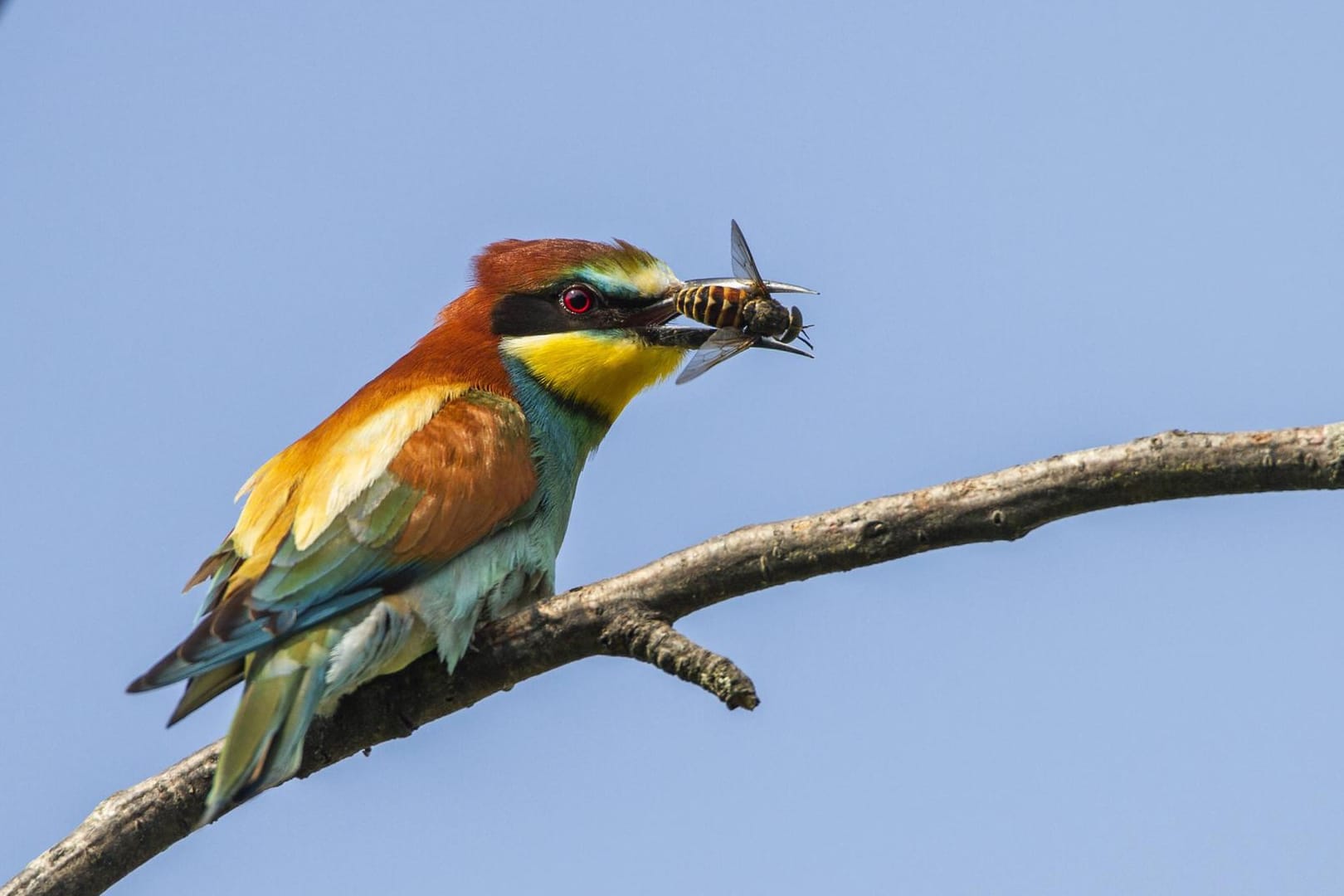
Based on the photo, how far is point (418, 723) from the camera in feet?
9.95

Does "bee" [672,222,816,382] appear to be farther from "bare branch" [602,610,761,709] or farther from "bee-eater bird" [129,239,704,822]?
"bare branch" [602,610,761,709]

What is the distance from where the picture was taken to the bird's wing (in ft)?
9.59

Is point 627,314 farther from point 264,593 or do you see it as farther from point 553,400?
point 264,593

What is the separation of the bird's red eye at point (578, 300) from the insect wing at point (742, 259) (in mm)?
459

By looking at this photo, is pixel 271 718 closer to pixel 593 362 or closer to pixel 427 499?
pixel 427 499

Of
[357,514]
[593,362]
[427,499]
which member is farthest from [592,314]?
[357,514]

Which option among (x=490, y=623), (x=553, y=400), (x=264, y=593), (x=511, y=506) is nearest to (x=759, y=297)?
(x=553, y=400)

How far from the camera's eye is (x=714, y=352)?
157 inches

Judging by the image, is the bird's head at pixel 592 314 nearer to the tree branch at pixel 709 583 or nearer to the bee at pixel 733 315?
the bee at pixel 733 315

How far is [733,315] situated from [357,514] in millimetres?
1274

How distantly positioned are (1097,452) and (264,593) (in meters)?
1.67

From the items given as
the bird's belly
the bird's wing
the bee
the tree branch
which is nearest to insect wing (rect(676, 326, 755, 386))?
the bee

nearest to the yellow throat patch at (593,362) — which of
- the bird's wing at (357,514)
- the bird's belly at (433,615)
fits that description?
the bird's wing at (357,514)

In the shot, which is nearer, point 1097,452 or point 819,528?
point 1097,452
